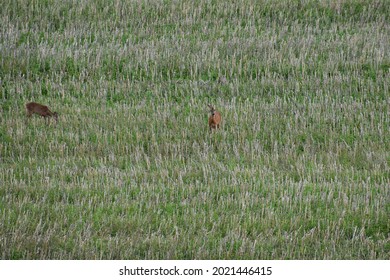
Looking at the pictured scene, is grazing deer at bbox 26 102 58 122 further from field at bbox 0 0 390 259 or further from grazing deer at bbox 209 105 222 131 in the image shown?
grazing deer at bbox 209 105 222 131

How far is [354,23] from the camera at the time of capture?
15273 mm

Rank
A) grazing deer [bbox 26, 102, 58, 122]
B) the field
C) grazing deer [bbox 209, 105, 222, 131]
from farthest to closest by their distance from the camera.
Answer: grazing deer [bbox 26, 102, 58, 122]
grazing deer [bbox 209, 105, 222, 131]
the field

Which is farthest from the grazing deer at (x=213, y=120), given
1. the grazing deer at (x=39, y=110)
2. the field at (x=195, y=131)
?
the grazing deer at (x=39, y=110)

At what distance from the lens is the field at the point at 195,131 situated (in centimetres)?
619

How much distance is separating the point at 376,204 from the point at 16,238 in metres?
3.18

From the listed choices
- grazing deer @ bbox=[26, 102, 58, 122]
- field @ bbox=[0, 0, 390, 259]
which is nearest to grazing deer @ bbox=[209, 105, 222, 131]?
field @ bbox=[0, 0, 390, 259]

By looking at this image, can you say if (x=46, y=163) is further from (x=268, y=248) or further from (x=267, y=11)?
(x=267, y=11)

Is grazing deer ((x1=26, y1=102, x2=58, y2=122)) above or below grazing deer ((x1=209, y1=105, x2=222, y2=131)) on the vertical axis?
below

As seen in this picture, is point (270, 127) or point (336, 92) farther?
point (336, 92)

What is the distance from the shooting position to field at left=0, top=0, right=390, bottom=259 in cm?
619

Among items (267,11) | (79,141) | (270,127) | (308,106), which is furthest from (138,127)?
(267,11)

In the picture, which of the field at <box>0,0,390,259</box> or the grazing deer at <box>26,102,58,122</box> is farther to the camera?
the grazing deer at <box>26,102,58,122</box>

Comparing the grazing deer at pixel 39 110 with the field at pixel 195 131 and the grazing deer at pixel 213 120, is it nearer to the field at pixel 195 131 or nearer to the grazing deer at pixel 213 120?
the field at pixel 195 131

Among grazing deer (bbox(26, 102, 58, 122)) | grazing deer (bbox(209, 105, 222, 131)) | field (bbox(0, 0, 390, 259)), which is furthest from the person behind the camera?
grazing deer (bbox(26, 102, 58, 122))
